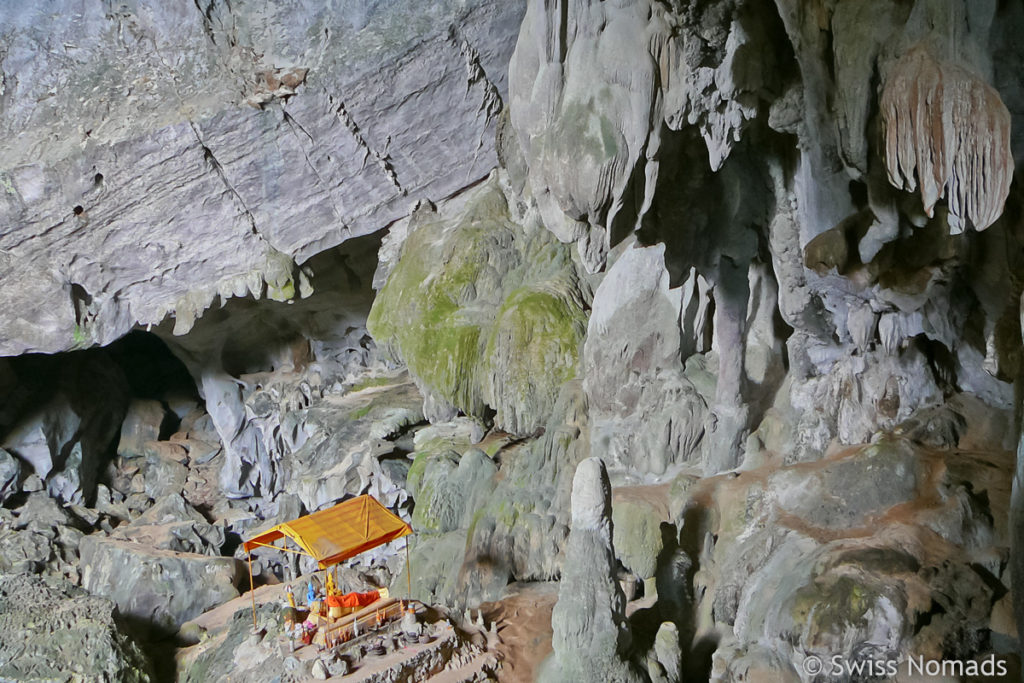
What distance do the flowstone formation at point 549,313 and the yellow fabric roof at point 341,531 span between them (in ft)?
3.32

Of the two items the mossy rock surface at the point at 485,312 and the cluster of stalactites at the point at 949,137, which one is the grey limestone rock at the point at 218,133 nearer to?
the mossy rock surface at the point at 485,312

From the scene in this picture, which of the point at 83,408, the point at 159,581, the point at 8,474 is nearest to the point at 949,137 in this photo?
the point at 159,581

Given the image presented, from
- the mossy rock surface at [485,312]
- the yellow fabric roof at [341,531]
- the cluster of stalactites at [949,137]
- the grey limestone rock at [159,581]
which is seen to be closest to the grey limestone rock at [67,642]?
the grey limestone rock at [159,581]

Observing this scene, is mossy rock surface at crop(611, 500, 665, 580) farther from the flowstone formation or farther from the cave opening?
the cave opening

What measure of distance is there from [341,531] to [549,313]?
9.35ft

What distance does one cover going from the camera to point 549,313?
779 centimetres

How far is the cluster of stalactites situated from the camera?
318 cm

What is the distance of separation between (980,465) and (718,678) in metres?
1.92

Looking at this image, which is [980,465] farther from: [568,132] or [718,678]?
[568,132]

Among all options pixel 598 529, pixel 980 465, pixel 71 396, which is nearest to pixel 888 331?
pixel 980 465

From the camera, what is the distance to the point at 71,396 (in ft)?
40.5

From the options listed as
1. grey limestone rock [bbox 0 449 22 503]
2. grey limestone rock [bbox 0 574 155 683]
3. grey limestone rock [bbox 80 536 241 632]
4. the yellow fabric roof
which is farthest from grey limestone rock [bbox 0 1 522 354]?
the yellow fabric roof

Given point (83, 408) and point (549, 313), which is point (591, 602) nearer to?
point (549, 313)

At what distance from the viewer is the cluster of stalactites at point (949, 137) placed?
125 inches
